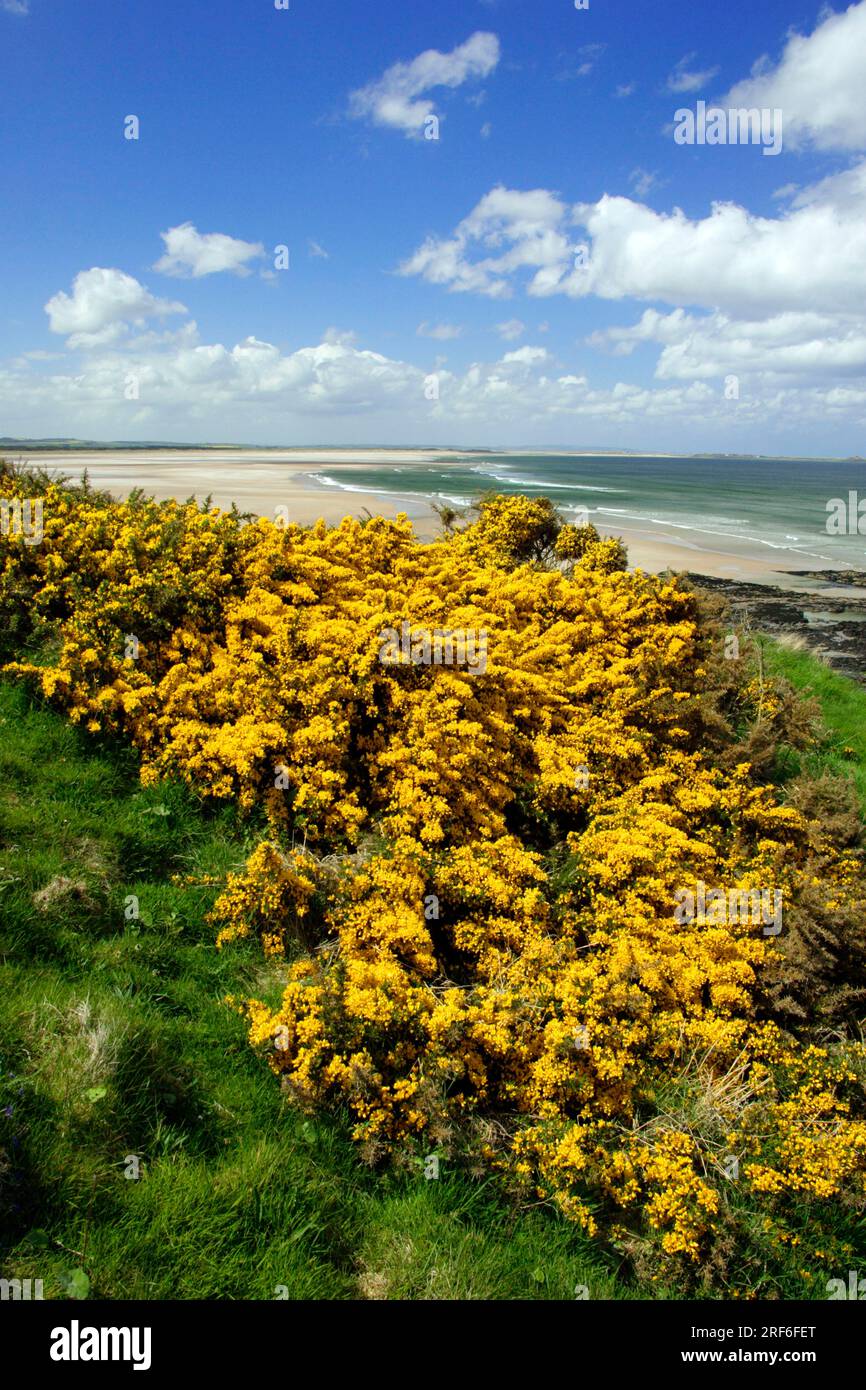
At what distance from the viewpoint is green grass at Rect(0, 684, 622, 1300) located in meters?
3.18

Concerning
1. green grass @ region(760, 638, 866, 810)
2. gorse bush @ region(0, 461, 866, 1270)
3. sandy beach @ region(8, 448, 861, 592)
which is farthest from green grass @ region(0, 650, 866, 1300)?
sandy beach @ region(8, 448, 861, 592)

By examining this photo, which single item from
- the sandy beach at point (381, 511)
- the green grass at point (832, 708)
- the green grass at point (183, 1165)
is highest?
the sandy beach at point (381, 511)

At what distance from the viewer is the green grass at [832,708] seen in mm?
9750

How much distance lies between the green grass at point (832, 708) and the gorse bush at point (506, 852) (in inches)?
52.0

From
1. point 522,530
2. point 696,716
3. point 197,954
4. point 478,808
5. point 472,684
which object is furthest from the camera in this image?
point 522,530

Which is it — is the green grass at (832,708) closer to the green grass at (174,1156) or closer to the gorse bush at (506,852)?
the gorse bush at (506,852)

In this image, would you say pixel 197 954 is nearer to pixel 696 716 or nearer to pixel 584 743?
Answer: pixel 584 743

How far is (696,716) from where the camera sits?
26.4ft

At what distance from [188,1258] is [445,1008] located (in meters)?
1.80

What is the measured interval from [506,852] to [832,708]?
8.22 metres

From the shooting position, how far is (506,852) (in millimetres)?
5918

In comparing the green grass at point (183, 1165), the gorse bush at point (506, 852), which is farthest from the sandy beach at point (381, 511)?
the green grass at point (183, 1165)
